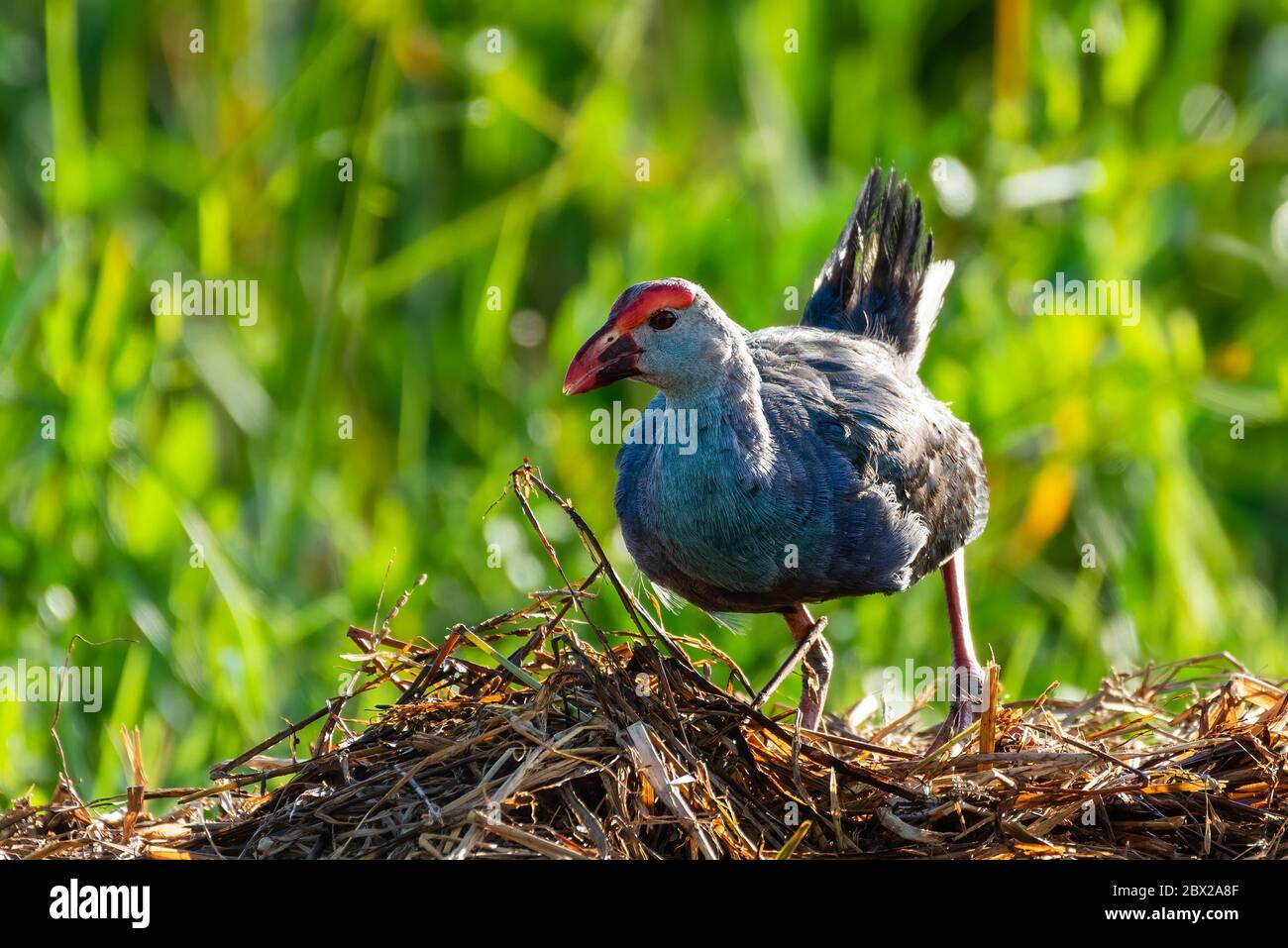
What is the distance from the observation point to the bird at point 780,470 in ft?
14.7

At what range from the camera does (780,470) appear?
464cm

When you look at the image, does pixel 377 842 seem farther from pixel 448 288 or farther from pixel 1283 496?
pixel 1283 496

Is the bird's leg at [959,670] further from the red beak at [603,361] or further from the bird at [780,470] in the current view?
the red beak at [603,361]

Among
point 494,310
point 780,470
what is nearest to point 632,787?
point 780,470

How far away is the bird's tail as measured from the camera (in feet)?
19.4

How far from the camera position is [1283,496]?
30.9 ft

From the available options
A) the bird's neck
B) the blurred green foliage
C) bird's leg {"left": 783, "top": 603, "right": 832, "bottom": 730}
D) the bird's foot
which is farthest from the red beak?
the blurred green foliage

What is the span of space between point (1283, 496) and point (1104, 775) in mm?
5910

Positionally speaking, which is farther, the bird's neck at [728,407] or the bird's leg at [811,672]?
the bird's leg at [811,672]

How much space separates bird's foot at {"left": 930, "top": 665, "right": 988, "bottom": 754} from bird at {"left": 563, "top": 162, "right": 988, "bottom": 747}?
0.04 feet

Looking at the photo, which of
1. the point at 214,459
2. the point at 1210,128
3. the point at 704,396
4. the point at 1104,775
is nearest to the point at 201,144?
the point at 214,459

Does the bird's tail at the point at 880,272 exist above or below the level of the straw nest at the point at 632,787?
above

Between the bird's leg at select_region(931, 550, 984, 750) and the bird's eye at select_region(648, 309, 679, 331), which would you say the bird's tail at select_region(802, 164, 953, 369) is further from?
the bird's eye at select_region(648, 309, 679, 331)

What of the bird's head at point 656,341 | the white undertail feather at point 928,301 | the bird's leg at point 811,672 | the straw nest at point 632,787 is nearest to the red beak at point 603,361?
the bird's head at point 656,341
